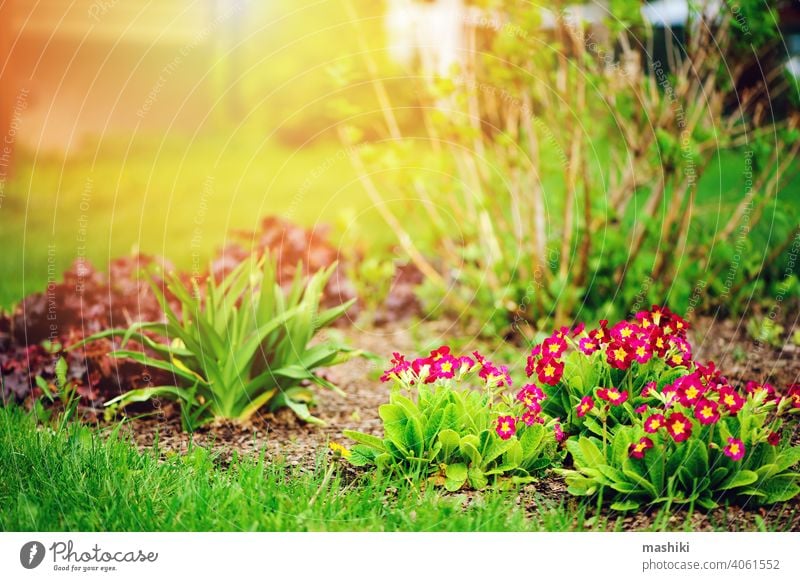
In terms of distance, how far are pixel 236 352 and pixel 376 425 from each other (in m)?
0.64

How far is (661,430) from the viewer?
8.94 feet

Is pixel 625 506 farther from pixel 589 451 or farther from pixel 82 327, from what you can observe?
pixel 82 327

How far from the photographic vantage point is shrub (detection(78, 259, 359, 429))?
3.29 m

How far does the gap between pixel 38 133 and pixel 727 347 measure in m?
5.83

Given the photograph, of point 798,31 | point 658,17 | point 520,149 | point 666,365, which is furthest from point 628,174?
point 798,31

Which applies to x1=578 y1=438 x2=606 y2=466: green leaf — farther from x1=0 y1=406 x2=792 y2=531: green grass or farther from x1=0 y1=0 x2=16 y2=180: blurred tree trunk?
x1=0 y1=0 x2=16 y2=180: blurred tree trunk

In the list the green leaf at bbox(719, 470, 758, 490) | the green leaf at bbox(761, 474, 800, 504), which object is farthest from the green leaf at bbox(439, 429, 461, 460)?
the green leaf at bbox(761, 474, 800, 504)

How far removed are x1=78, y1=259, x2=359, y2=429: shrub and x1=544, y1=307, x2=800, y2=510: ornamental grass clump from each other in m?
0.96

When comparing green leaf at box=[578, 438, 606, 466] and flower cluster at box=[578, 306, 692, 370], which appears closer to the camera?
green leaf at box=[578, 438, 606, 466]

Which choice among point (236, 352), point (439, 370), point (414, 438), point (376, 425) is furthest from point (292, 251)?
point (414, 438)

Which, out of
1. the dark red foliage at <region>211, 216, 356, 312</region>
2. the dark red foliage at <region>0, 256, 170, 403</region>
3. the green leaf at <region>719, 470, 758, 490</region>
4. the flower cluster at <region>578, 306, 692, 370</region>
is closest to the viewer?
the green leaf at <region>719, 470, 758, 490</region>

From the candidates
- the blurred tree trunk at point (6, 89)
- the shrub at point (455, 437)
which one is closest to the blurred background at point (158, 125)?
the blurred tree trunk at point (6, 89)
